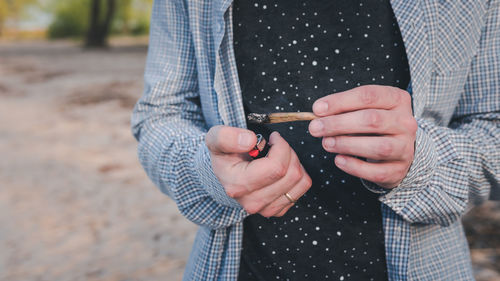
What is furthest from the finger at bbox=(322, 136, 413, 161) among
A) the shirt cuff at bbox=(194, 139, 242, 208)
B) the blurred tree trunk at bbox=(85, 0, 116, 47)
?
the blurred tree trunk at bbox=(85, 0, 116, 47)

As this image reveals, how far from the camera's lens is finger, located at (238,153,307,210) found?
823 millimetres

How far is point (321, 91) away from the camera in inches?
43.7

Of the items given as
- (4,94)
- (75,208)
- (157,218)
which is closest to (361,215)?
(157,218)

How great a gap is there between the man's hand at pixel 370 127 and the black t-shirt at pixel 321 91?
34cm

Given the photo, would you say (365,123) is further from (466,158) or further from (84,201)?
(84,201)

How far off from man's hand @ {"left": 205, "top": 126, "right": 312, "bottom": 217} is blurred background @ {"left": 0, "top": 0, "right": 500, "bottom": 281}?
95.6 inches

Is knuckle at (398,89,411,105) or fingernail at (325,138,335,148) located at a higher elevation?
knuckle at (398,89,411,105)

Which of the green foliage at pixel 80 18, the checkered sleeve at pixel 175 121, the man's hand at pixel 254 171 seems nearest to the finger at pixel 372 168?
the man's hand at pixel 254 171

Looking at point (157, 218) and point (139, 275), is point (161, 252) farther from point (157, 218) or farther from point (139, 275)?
point (157, 218)

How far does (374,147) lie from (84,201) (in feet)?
13.3

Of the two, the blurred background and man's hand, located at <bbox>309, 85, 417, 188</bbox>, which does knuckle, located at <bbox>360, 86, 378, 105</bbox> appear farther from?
the blurred background

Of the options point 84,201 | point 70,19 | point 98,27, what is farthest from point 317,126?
point 70,19

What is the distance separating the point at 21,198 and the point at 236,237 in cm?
398

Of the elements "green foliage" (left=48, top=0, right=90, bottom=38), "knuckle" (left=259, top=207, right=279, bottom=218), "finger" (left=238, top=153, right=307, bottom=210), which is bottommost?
"green foliage" (left=48, top=0, right=90, bottom=38)
